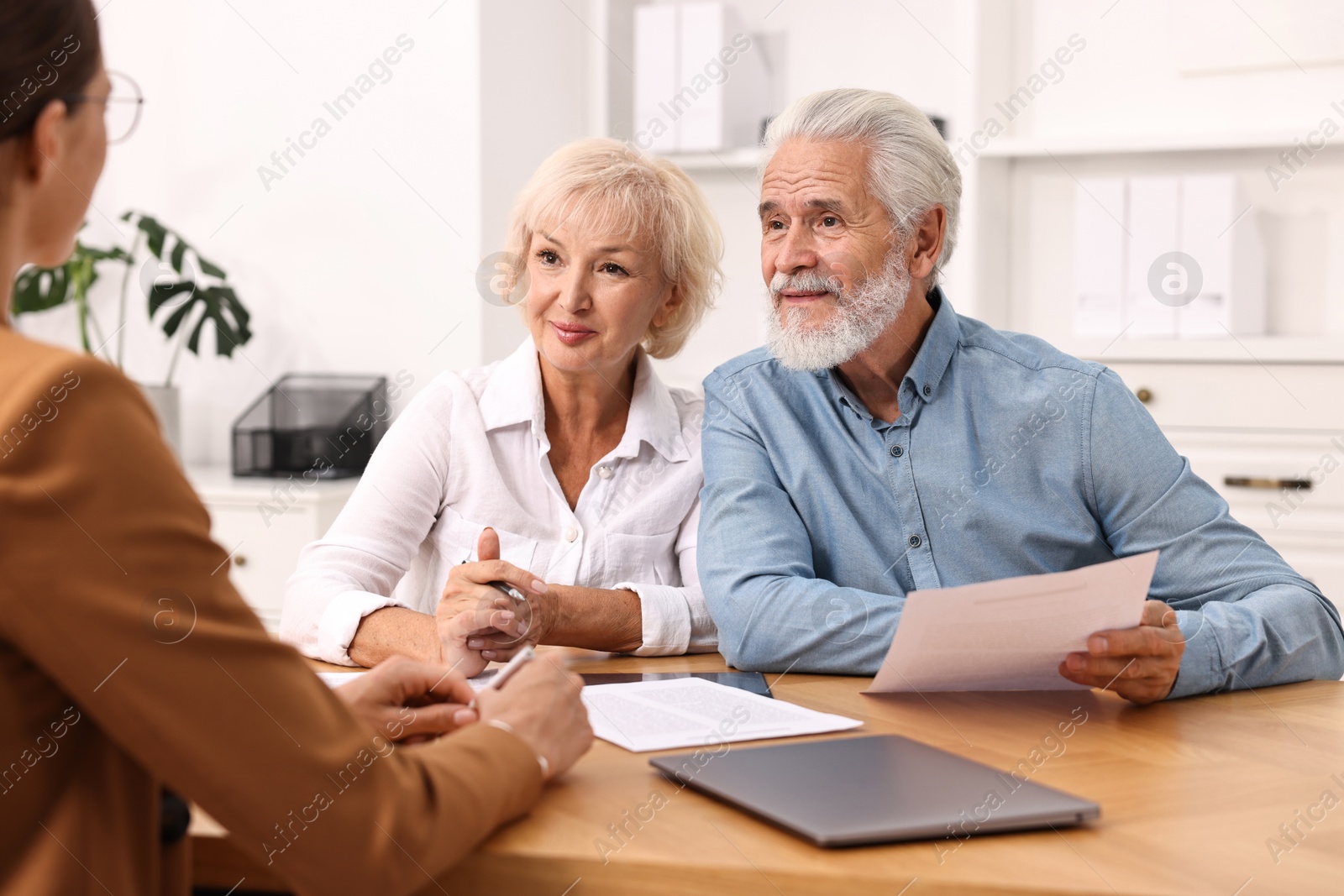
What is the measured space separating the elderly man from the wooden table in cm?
23

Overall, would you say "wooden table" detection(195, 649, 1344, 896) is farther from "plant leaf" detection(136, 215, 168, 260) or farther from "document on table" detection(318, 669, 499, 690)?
"plant leaf" detection(136, 215, 168, 260)

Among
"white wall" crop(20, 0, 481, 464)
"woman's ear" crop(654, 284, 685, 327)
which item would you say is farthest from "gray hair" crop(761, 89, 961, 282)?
"white wall" crop(20, 0, 481, 464)

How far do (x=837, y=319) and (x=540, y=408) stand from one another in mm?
451

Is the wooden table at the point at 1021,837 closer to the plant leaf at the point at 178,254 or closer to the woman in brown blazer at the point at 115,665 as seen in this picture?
the woman in brown blazer at the point at 115,665

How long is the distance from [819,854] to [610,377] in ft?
3.70

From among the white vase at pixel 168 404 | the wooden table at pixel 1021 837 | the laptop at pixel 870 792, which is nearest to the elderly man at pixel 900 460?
the wooden table at pixel 1021 837

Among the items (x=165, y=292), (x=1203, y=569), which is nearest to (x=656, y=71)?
(x=165, y=292)

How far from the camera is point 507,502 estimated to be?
173cm

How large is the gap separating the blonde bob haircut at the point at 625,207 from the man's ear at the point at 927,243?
1.09ft

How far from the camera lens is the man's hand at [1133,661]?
3.92ft

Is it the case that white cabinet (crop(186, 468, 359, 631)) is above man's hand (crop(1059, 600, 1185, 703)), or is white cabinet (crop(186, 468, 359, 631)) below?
below

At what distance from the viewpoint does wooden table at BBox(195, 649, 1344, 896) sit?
787mm

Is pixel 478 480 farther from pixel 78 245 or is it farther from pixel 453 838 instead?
pixel 78 245

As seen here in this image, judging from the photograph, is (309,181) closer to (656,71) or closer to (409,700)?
(656,71)
